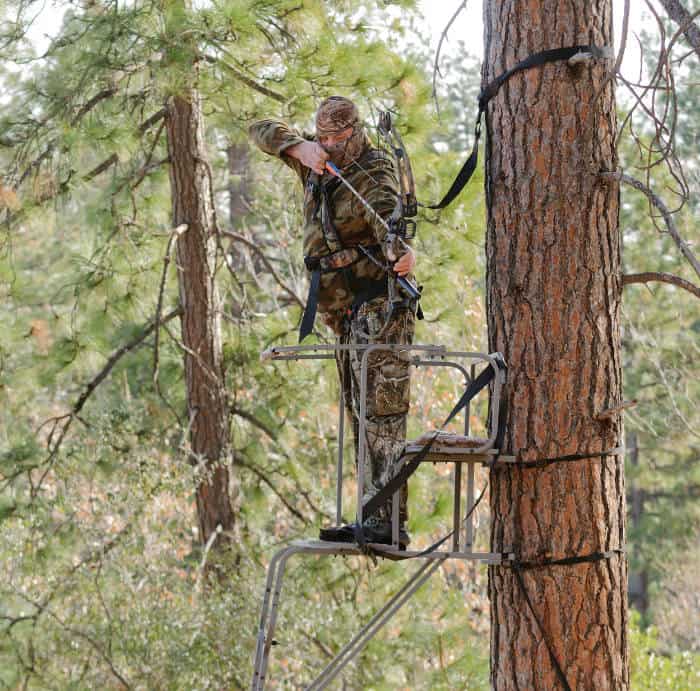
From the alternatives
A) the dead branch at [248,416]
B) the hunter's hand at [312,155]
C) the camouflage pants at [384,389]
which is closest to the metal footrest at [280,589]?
the camouflage pants at [384,389]

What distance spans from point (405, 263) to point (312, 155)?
0.57 m

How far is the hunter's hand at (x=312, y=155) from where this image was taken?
3.71 m

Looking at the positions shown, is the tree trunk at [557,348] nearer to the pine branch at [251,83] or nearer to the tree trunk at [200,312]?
the pine branch at [251,83]

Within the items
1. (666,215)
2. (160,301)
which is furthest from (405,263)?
(160,301)

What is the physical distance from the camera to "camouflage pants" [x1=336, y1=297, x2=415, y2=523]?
3639 mm

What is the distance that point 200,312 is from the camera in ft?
25.3

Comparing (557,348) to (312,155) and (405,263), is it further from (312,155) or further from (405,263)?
(312,155)

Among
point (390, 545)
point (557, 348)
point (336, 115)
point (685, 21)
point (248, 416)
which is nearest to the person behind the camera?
point (685, 21)

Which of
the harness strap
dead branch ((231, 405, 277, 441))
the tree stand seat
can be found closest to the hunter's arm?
the harness strap

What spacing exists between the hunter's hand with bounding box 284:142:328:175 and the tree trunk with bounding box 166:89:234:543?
3.74m

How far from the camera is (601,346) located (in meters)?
3.59

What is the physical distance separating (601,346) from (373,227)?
2.68 ft

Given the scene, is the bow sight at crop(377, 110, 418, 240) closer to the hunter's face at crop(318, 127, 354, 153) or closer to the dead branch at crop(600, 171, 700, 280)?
the hunter's face at crop(318, 127, 354, 153)

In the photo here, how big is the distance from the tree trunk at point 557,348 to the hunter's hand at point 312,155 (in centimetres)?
57
